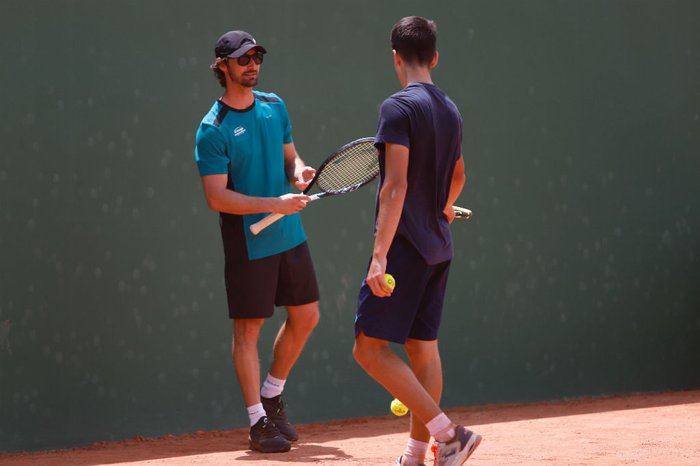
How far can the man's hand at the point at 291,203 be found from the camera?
17.4 ft

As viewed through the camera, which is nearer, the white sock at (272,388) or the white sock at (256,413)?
the white sock at (256,413)

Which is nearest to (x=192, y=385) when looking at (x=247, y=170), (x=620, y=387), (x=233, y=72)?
(x=247, y=170)

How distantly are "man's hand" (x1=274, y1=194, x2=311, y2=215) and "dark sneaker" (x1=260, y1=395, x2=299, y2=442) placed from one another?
1049 mm

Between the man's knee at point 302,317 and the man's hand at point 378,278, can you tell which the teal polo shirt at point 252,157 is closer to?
the man's knee at point 302,317

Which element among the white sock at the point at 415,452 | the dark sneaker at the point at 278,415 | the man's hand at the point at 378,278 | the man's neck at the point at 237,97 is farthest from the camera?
the dark sneaker at the point at 278,415

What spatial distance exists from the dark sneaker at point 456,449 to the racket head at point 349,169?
1327 mm

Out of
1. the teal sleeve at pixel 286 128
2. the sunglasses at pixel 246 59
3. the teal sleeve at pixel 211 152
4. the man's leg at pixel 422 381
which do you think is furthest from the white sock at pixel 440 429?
the sunglasses at pixel 246 59

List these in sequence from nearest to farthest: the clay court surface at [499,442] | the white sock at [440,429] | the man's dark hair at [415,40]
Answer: the white sock at [440,429], the man's dark hair at [415,40], the clay court surface at [499,442]

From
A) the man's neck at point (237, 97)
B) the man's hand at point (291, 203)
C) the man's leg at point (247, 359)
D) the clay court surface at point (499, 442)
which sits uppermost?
the man's neck at point (237, 97)

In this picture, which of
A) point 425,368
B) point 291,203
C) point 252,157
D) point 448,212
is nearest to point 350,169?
point 291,203

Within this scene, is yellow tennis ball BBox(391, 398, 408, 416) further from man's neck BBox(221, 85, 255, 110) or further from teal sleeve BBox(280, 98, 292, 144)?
man's neck BBox(221, 85, 255, 110)

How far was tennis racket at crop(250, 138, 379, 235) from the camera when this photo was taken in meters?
5.27

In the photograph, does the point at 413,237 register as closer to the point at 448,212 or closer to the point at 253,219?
the point at 448,212

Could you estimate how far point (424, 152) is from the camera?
174 inches
